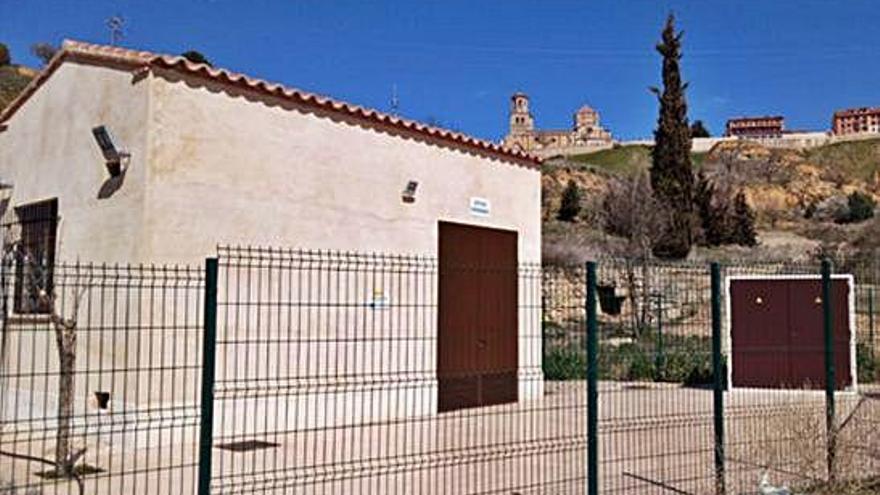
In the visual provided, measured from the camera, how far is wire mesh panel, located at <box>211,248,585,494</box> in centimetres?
786

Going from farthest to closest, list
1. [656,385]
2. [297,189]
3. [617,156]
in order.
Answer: [617,156] → [656,385] → [297,189]

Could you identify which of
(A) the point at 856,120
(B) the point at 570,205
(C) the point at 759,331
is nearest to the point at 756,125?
(A) the point at 856,120

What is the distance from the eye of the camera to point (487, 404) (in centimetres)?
1317

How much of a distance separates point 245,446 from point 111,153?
3.65m

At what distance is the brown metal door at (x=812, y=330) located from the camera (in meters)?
15.4

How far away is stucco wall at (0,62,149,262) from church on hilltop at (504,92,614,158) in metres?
62.1

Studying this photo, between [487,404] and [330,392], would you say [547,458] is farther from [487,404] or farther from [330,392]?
[487,404]

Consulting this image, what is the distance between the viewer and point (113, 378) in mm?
8953

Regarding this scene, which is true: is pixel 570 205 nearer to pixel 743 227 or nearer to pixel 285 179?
pixel 743 227

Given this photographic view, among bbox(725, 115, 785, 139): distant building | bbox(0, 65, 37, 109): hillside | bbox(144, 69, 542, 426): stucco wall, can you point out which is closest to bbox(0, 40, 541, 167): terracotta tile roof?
bbox(144, 69, 542, 426): stucco wall

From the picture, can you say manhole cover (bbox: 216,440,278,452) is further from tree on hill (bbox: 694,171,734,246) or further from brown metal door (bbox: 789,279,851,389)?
tree on hill (bbox: 694,171,734,246)

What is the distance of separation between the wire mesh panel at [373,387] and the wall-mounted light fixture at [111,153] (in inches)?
58.5

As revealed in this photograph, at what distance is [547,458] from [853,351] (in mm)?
9157

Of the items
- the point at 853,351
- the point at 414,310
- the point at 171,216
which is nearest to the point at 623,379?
the point at 853,351
